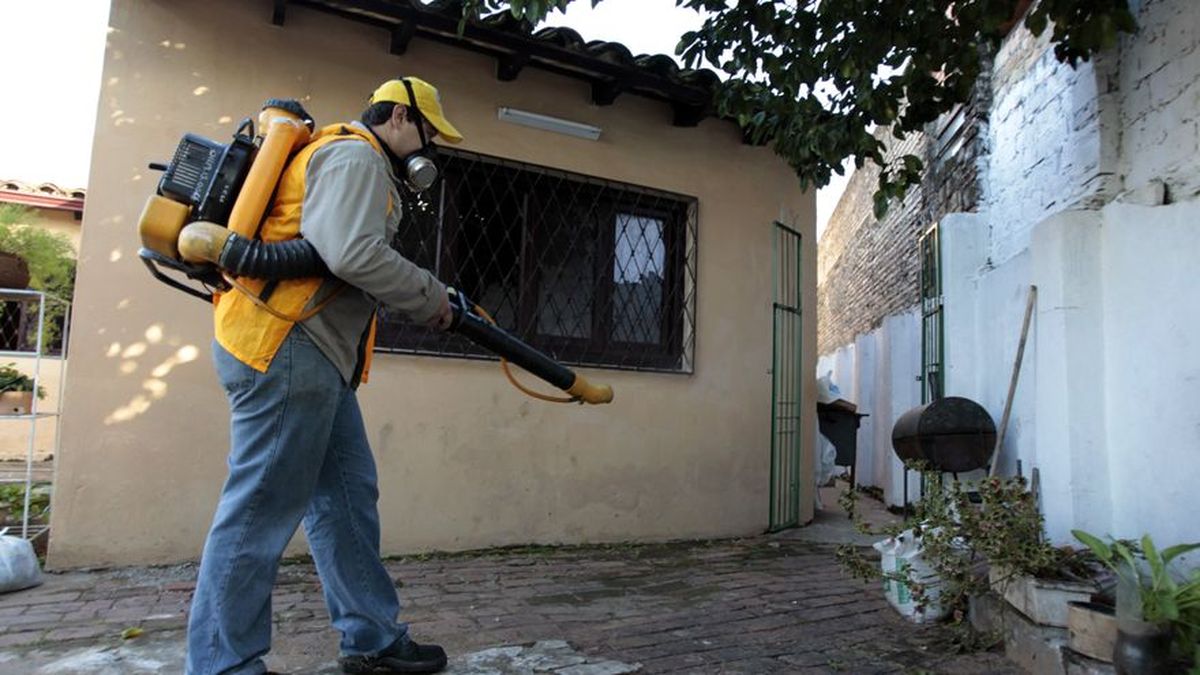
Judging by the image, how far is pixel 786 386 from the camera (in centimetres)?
570

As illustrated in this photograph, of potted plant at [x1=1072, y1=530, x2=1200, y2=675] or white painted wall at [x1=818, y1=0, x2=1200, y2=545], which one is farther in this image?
white painted wall at [x1=818, y1=0, x2=1200, y2=545]

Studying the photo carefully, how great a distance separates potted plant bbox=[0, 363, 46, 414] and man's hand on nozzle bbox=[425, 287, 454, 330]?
141 inches

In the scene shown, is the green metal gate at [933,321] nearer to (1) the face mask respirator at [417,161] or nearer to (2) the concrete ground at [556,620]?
(2) the concrete ground at [556,620]

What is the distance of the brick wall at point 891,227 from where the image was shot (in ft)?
16.1

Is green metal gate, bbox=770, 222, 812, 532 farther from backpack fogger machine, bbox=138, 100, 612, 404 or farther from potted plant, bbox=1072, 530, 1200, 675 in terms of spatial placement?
backpack fogger machine, bbox=138, 100, 612, 404

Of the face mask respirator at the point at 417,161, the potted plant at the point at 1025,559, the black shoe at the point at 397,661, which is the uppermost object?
the face mask respirator at the point at 417,161

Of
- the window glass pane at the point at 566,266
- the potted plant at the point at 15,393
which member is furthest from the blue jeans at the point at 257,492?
the potted plant at the point at 15,393

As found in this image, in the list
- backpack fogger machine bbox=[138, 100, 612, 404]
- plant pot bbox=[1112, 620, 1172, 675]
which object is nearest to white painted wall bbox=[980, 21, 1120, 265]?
plant pot bbox=[1112, 620, 1172, 675]

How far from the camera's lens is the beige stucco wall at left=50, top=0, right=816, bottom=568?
3.84m

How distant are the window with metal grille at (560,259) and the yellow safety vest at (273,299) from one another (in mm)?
2288

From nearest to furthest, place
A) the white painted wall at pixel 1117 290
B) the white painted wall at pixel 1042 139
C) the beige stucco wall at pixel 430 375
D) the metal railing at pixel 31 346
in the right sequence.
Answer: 1. the white painted wall at pixel 1117 290
2. the white painted wall at pixel 1042 139
3. the beige stucco wall at pixel 430 375
4. the metal railing at pixel 31 346

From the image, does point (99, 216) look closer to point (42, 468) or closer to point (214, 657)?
point (214, 657)

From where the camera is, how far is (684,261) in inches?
208

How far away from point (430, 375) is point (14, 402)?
8.32 feet
